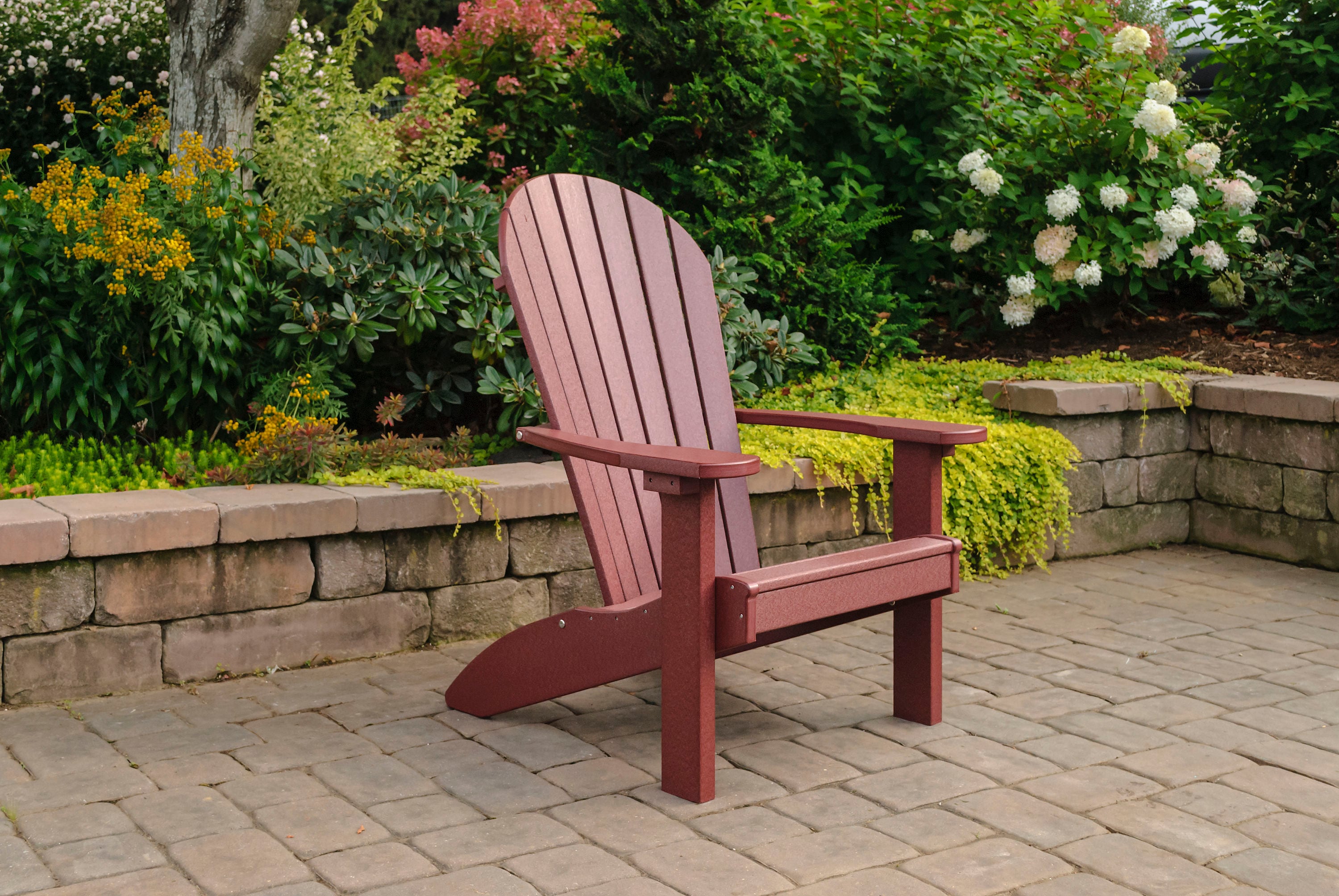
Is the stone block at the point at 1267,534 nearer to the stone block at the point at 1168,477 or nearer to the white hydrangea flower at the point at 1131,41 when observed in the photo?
the stone block at the point at 1168,477

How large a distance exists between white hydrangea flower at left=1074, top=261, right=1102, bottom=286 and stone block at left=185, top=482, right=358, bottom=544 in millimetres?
3323

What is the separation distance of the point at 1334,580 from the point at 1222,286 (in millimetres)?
1766

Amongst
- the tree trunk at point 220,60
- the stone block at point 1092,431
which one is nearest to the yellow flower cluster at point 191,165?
the tree trunk at point 220,60

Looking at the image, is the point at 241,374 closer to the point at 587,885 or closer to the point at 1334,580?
the point at 587,885

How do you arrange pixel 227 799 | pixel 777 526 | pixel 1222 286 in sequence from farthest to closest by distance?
pixel 1222 286 < pixel 777 526 < pixel 227 799

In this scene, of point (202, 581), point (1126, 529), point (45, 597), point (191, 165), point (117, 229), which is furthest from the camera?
point (1126, 529)

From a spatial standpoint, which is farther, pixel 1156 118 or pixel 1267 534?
pixel 1156 118

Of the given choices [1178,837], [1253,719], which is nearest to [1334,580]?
[1253,719]

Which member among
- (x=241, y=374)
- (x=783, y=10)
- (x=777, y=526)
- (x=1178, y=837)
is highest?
(x=783, y=10)

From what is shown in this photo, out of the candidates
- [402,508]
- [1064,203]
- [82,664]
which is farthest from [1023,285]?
[82,664]

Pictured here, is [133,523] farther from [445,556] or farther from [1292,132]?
[1292,132]

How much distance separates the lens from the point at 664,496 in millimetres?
2467

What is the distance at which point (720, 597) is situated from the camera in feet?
8.05

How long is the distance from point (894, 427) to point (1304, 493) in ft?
7.92
